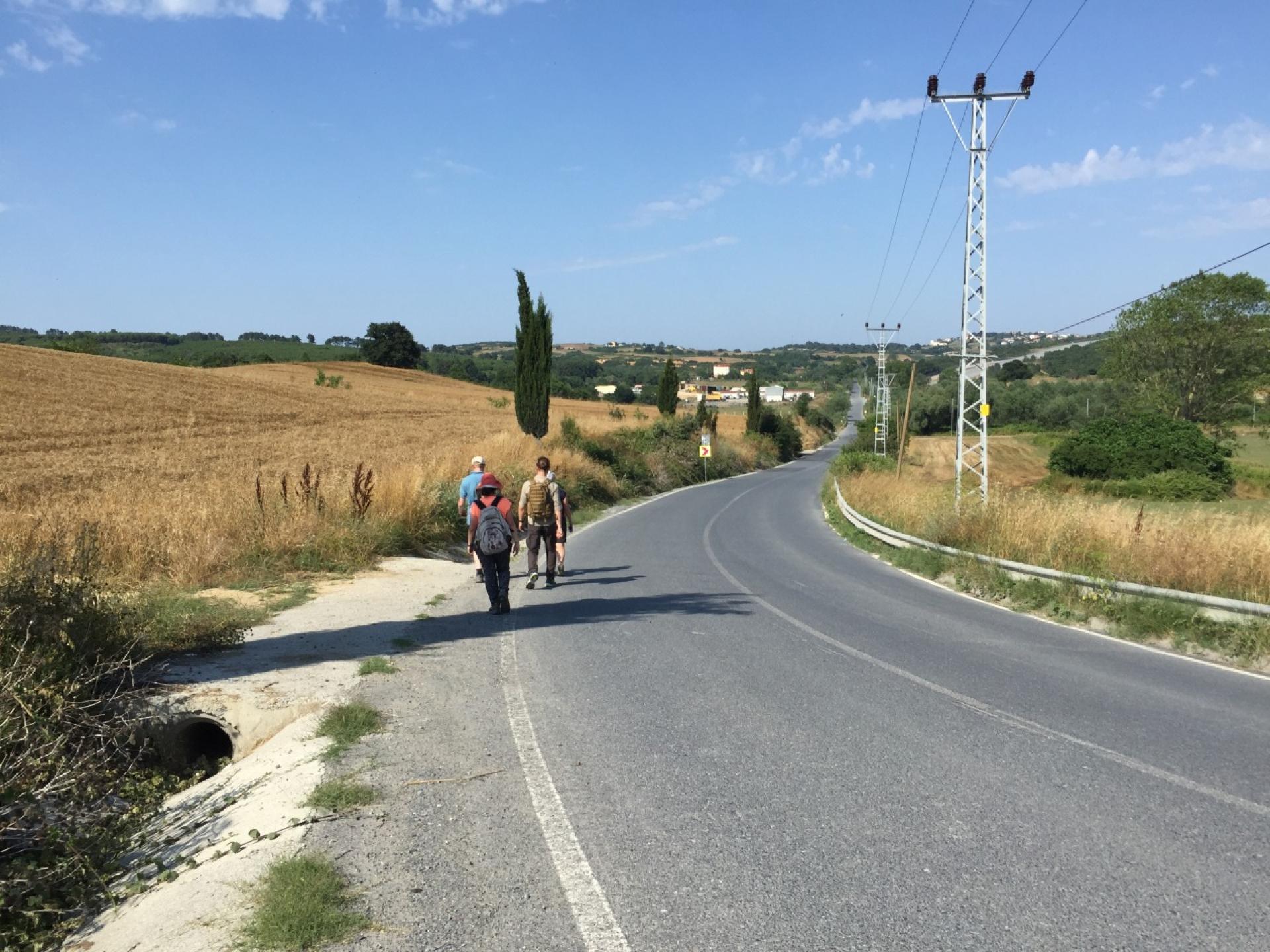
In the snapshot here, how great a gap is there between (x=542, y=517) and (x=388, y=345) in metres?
108

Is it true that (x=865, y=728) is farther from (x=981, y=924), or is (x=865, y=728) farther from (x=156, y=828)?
(x=156, y=828)

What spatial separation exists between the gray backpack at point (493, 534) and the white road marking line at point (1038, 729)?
334 centimetres

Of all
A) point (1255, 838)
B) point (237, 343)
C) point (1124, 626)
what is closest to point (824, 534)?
point (1124, 626)

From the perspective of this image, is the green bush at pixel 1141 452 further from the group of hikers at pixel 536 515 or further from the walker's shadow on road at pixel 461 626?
the walker's shadow on road at pixel 461 626

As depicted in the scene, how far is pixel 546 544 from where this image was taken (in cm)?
1358

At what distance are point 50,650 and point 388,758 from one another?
7.20ft

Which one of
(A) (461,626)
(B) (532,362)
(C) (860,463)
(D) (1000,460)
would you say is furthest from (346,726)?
(D) (1000,460)

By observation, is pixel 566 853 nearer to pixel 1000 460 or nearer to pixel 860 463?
pixel 860 463

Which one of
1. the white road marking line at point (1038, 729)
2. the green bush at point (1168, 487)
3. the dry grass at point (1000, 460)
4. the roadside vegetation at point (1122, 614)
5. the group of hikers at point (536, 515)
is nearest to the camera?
the white road marking line at point (1038, 729)

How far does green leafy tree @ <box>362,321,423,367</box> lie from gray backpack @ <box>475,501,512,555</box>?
109100mm

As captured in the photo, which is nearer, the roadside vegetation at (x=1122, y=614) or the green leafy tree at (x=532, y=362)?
the roadside vegetation at (x=1122, y=614)

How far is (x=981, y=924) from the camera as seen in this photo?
3.60m

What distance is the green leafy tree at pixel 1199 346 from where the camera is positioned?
60.8 m

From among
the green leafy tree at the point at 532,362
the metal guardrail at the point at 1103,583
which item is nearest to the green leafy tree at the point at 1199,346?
the green leafy tree at the point at 532,362
